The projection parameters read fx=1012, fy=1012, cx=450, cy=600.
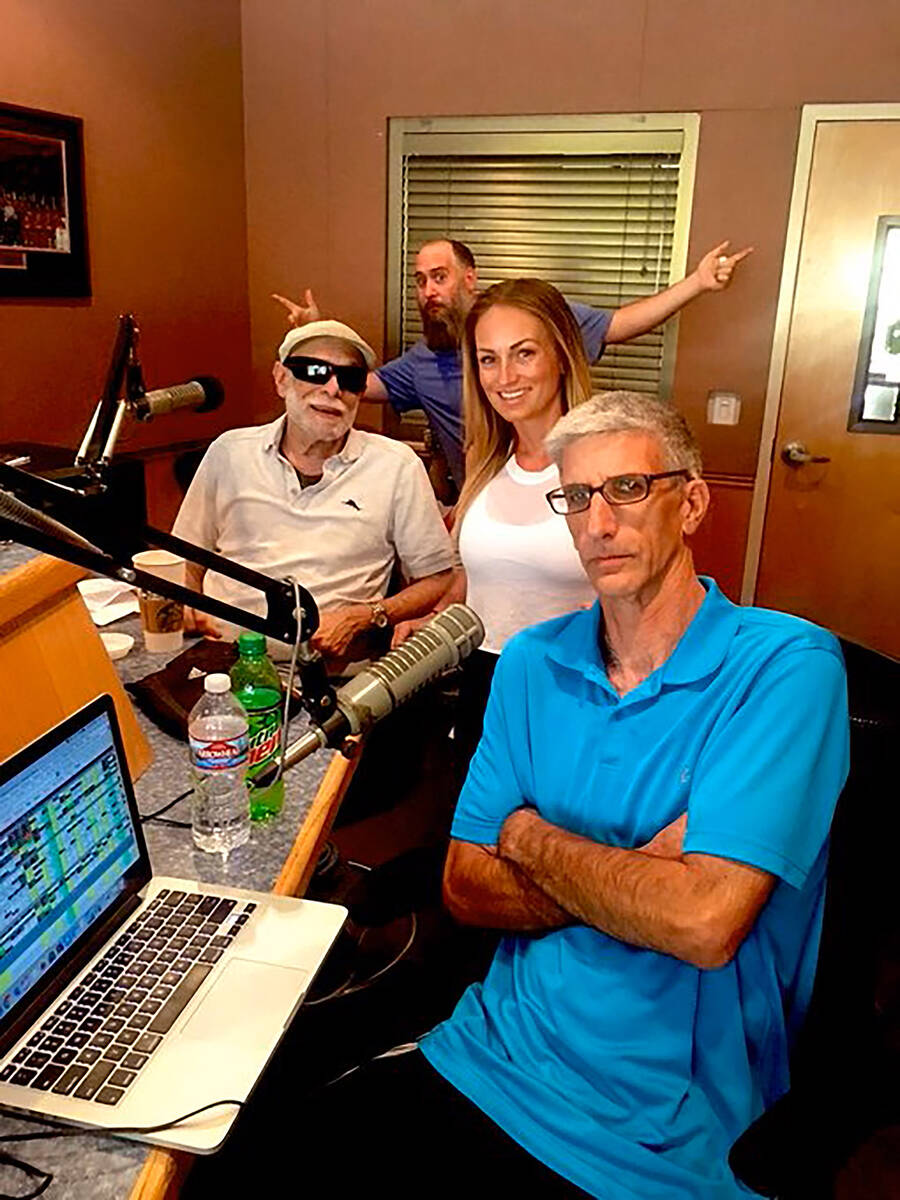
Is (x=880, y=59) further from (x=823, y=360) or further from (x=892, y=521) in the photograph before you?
(x=892, y=521)

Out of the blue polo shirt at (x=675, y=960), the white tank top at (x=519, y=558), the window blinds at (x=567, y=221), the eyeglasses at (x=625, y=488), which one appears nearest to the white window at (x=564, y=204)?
the window blinds at (x=567, y=221)

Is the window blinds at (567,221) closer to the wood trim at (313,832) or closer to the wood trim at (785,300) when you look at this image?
the wood trim at (785,300)

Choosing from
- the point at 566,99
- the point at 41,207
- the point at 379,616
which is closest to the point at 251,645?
the point at 379,616

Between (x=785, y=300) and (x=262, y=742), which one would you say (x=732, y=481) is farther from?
(x=262, y=742)

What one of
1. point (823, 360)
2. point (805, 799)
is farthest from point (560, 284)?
point (805, 799)

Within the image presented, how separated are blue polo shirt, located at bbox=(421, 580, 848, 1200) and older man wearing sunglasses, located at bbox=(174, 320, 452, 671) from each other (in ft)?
3.65

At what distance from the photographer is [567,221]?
3889mm

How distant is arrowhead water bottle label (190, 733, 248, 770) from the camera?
1.37 metres

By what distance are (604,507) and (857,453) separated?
273 cm

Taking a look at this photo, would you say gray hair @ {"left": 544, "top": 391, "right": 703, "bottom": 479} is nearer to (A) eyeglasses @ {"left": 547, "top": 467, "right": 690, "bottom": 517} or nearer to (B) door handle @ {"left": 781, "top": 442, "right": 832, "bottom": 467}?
(A) eyeglasses @ {"left": 547, "top": 467, "right": 690, "bottom": 517}

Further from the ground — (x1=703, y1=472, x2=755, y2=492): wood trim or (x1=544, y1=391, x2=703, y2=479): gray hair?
(x1=544, y1=391, x2=703, y2=479): gray hair

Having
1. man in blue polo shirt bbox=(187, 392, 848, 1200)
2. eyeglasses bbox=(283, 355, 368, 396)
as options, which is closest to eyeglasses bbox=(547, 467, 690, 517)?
man in blue polo shirt bbox=(187, 392, 848, 1200)

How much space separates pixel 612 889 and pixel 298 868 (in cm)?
44

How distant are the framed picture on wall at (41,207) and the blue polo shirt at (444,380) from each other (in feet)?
3.59
